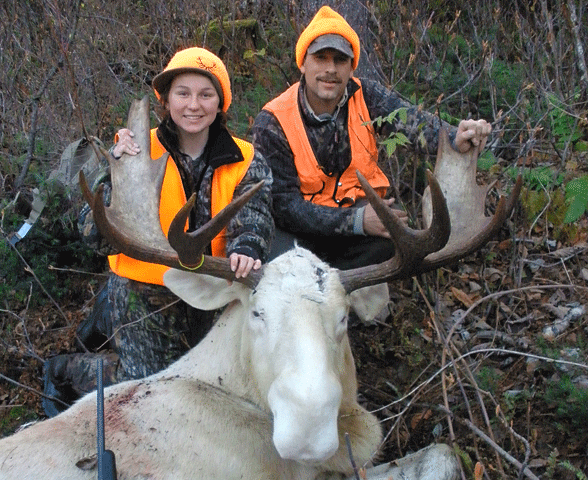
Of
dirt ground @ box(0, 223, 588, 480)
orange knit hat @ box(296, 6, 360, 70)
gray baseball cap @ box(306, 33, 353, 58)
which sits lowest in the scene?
dirt ground @ box(0, 223, 588, 480)

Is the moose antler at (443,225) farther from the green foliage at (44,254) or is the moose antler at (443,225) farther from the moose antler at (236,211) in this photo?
the green foliage at (44,254)

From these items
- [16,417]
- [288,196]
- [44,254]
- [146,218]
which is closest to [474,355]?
[288,196]

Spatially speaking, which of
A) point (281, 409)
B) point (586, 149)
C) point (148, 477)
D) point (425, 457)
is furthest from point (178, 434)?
point (586, 149)

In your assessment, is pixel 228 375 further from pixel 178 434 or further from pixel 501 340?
pixel 501 340

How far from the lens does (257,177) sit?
4.68m

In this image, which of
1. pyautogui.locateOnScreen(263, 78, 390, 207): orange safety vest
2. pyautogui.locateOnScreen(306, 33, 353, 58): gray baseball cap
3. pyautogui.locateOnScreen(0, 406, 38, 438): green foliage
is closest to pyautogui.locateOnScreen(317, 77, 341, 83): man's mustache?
pyautogui.locateOnScreen(306, 33, 353, 58): gray baseball cap

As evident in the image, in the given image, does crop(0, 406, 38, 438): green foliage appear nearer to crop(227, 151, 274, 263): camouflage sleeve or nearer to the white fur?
the white fur

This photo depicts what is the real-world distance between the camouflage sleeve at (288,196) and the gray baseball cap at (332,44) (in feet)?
2.15

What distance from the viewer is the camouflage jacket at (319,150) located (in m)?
5.18

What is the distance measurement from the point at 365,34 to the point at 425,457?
476 cm

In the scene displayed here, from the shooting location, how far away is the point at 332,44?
4973mm

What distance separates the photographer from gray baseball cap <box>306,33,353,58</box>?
16.3ft

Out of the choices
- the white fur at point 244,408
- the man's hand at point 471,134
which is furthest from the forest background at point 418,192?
the white fur at point 244,408

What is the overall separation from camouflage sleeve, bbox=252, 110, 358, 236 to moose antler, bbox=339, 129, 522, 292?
1064mm
